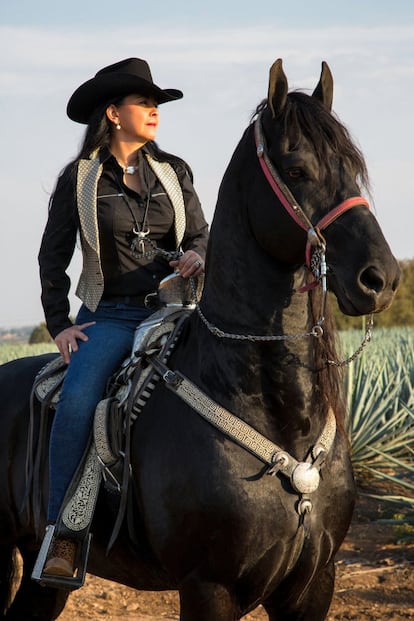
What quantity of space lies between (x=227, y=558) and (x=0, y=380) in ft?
6.05

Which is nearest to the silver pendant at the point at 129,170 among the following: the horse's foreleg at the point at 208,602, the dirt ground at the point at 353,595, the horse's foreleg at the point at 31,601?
the horse's foreleg at the point at 208,602

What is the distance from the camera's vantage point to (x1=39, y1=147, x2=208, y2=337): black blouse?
14.3ft

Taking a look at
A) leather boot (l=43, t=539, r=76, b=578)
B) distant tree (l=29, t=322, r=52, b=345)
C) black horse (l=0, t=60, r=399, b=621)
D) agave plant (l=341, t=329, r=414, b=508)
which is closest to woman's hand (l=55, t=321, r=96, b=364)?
black horse (l=0, t=60, r=399, b=621)

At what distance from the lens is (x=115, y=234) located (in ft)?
14.3

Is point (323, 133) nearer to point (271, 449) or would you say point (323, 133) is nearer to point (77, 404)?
point (271, 449)

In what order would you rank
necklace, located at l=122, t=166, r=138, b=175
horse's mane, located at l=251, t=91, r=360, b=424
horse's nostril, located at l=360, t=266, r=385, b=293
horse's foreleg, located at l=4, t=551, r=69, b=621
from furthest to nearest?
horse's foreleg, located at l=4, t=551, r=69, b=621
necklace, located at l=122, t=166, r=138, b=175
horse's mane, located at l=251, t=91, r=360, b=424
horse's nostril, located at l=360, t=266, r=385, b=293

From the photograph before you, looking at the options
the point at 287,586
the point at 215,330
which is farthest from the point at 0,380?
the point at 287,586

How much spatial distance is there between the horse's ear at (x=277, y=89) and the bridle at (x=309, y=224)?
0.39ft

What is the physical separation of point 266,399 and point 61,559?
3.69 ft

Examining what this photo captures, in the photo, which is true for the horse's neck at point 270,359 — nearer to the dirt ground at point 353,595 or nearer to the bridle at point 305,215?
the bridle at point 305,215

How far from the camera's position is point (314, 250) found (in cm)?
331

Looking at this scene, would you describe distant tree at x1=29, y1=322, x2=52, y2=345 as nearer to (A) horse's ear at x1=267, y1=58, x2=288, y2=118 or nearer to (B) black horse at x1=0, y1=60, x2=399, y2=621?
(B) black horse at x1=0, y1=60, x2=399, y2=621

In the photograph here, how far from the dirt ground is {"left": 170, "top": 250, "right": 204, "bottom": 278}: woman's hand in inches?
119

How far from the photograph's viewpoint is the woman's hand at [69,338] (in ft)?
14.1
